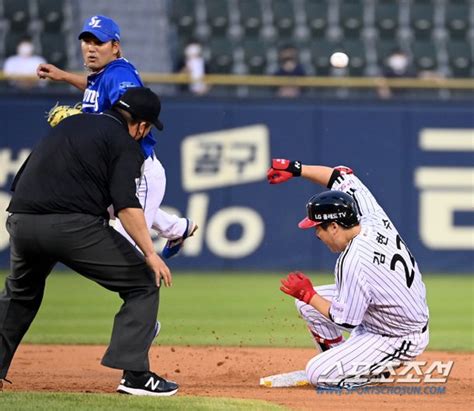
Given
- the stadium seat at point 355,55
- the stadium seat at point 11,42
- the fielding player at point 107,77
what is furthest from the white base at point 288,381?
the stadium seat at point 355,55

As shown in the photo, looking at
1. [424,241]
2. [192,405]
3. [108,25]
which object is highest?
[108,25]

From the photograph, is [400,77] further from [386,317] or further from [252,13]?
[386,317]

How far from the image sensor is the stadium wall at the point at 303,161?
14.6 meters

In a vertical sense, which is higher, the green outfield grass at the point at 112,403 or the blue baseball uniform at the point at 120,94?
the blue baseball uniform at the point at 120,94

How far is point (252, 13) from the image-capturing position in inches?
693

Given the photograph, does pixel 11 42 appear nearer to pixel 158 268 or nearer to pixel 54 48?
pixel 54 48

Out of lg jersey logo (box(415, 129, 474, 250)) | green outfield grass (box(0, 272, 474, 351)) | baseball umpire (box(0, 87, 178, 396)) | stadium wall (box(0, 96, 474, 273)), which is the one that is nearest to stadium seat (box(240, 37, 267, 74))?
stadium wall (box(0, 96, 474, 273))

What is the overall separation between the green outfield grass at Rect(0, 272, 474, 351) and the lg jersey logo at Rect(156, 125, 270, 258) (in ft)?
1.44

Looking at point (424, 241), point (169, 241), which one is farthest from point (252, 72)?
point (169, 241)

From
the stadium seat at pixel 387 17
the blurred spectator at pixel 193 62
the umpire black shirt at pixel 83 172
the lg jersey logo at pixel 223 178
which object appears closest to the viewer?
Result: the umpire black shirt at pixel 83 172

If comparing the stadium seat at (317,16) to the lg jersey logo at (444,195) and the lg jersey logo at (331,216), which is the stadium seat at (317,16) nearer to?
the lg jersey logo at (444,195)

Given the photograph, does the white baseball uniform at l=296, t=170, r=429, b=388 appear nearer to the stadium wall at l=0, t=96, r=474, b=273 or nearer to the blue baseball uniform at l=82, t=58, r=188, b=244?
the blue baseball uniform at l=82, t=58, r=188, b=244

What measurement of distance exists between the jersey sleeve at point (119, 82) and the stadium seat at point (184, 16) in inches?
407

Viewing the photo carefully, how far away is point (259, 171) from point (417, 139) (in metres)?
2.21
